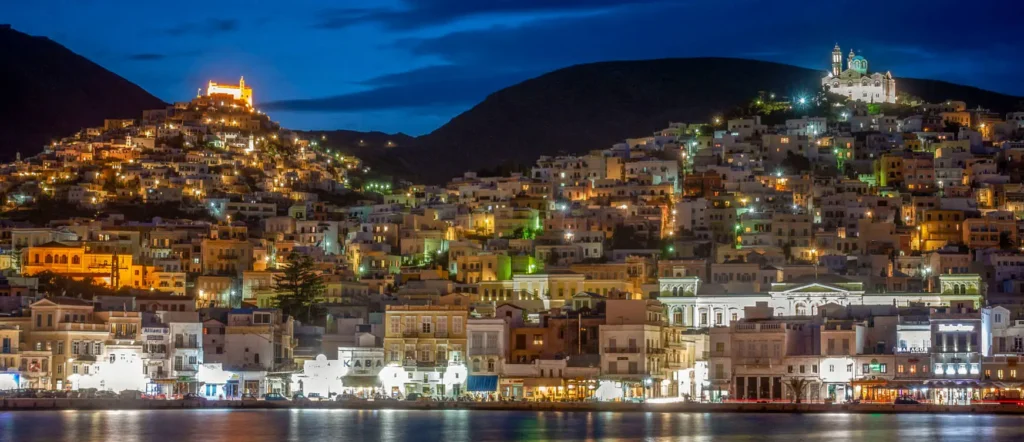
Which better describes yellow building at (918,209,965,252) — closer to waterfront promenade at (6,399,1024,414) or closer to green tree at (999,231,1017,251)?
green tree at (999,231,1017,251)

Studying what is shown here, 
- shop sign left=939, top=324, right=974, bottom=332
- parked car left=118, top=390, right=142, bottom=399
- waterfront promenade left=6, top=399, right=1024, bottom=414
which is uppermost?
shop sign left=939, top=324, right=974, bottom=332

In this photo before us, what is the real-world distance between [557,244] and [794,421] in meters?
37.2

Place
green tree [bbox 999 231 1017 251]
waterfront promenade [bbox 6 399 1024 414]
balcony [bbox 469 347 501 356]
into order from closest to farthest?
waterfront promenade [bbox 6 399 1024 414]
balcony [bbox 469 347 501 356]
green tree [bbox 999 231 1017 251]

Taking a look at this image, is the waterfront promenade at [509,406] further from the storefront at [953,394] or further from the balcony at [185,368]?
the balcony at [185,368]

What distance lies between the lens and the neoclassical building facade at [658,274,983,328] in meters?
88.8

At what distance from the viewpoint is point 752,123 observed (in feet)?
461

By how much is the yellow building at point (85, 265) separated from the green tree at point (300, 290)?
8.91m

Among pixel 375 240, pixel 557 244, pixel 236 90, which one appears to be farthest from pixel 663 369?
pixel 236 90

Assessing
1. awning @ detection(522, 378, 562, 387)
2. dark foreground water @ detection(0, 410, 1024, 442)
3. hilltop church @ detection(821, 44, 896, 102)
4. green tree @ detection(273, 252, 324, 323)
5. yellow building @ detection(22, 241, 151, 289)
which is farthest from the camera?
hilltop church @ detection(821, 44, 896, 102)

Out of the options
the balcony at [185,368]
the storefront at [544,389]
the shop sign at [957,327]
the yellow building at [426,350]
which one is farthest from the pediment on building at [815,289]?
the balcony at [185,368]

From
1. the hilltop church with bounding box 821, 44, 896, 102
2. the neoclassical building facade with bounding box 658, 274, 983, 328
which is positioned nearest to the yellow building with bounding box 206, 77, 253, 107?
the hilltop church with bounding box 821, 44, 896, 102

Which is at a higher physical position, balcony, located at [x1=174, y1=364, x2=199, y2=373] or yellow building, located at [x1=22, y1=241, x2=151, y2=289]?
yellow building, located at [x1=22, y1=241, x2=151, y2=289]

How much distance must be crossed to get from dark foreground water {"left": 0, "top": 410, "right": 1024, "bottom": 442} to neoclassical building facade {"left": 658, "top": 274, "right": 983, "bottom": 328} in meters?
13.1

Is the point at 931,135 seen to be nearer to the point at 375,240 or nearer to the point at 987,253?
the point at 987,253
